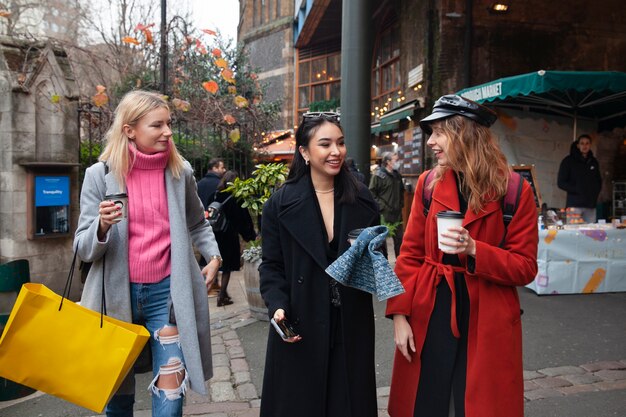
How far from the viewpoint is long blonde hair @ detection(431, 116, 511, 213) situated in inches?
94.0

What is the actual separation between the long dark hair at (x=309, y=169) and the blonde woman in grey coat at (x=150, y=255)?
679 mm

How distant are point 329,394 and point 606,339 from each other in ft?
13.4

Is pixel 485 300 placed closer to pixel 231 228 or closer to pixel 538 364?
pixel 538 364

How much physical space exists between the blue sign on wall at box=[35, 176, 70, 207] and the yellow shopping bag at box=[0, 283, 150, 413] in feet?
17.1

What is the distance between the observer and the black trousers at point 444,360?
2402mm

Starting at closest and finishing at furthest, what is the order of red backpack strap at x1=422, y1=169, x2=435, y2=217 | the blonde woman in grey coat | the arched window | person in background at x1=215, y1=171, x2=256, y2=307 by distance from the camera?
1. red backpack strap at x1=422, y1=169, x2=435, y2=217
2. the blonde woman in grey coat
3. person in background at x1=215, y1=171, x2=256, y2=307
4. the arched window

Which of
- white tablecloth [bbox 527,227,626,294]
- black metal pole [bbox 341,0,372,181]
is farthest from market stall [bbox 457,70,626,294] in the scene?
black metal pole [bbox 341,0,372,181]

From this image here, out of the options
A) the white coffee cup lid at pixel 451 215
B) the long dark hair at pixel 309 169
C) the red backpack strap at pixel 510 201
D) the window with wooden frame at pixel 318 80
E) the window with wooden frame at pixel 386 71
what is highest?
the window with wooden frame at pixel 318 80

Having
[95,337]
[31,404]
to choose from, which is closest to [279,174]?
[31,404]

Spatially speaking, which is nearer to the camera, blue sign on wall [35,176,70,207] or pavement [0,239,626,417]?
pavement [0,239,626,417]

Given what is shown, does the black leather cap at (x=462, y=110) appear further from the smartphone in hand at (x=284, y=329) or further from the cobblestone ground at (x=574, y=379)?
the cobblestone ground at (x=574, y=379)

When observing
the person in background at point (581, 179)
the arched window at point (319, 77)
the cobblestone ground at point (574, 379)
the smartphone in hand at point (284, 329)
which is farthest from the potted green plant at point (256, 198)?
the arched window at point (319, 77)

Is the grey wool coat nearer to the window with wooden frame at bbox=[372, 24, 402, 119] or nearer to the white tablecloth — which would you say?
the white tablecloth

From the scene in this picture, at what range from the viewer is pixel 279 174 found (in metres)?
6.15
